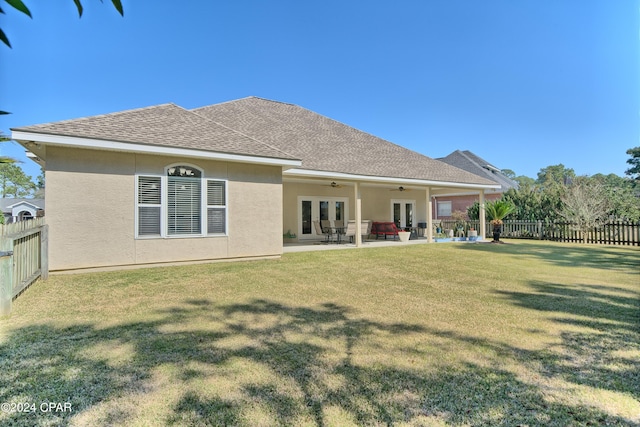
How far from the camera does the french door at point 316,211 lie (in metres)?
17.9

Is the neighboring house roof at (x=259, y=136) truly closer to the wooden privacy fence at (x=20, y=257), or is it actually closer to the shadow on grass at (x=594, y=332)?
the wooden privacy fence at (x=20, y=257)

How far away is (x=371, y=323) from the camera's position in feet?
15.3

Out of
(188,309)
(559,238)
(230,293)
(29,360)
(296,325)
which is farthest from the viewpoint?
(559,238)

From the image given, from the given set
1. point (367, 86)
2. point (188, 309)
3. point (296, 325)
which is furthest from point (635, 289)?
point (367, 86)

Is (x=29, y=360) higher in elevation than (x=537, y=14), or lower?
lower

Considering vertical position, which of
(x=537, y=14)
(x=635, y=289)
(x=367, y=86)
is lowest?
(x=635, y=289)

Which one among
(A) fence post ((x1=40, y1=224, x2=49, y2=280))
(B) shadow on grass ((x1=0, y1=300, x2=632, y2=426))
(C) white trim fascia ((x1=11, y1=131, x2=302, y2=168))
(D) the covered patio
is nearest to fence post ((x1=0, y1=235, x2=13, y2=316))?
(B) shadow on grass ((x1=0, y1=300, x2=632, y2=426))

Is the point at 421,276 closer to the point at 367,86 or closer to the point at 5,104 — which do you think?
the point at 5,104

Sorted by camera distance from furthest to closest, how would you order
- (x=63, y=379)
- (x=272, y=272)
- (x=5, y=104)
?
(x=272, y=272), (x=63, y=379), (x=5, y=104)

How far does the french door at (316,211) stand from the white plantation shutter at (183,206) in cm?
841

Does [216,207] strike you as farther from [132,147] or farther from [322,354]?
[322,354]

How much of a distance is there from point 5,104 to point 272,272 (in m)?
7.98

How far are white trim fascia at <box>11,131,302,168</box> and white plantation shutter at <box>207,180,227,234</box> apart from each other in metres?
0.88

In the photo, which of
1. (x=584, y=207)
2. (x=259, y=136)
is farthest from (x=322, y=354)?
(x=584, y=207)
